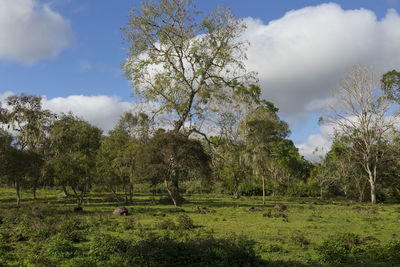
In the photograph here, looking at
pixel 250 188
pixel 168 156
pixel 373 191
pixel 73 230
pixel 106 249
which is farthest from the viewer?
pixel 250 188

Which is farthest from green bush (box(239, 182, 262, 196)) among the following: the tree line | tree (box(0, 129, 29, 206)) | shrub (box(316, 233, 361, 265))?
shrub (box(316, 233, 361, 265))

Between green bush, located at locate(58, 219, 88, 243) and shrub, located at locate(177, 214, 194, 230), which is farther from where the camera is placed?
shrub, located at locate(177, 214, 194, 230)

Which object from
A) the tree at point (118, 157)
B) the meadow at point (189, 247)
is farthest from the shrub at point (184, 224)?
the tree at point (118, 157)

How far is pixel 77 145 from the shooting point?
35.9m

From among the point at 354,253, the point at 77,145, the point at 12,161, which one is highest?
the point at 77,145

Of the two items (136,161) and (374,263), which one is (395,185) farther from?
(374,263)

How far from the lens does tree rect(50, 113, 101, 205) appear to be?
84.4 feet

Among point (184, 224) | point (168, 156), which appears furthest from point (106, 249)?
point (168, 156)

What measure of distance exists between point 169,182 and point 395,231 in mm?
19264

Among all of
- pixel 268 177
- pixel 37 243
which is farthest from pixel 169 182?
pixel 268 177

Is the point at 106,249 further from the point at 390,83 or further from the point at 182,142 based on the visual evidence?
the point at 390,83

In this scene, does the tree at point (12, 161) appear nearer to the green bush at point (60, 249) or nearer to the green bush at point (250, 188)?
the green bush at point (60, 249)

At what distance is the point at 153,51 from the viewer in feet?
113

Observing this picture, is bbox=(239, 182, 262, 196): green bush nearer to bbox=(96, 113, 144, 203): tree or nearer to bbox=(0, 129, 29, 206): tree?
bbox=(96, 113, 144, 203): tree
